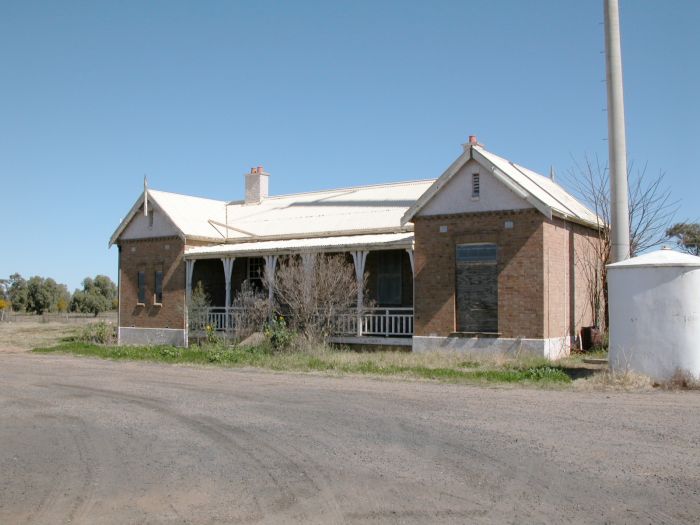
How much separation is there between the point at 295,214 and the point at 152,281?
18.9 feet

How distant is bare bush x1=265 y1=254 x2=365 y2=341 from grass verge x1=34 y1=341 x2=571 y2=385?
0.90 m

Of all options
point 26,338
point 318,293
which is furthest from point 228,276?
point 26,338

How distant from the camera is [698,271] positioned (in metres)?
13.3

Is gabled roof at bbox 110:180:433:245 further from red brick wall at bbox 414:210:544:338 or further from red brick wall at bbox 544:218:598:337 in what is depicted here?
red brick wall at bbox 544:218:598:337

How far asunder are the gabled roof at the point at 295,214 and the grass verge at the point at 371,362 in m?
5.01

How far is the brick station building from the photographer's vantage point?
18453mm

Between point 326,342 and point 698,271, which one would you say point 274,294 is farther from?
point 698,271

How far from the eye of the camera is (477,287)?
1900cm

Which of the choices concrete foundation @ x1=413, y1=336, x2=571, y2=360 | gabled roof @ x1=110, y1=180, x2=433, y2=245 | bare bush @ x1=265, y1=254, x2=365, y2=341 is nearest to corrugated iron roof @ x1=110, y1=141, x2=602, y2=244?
gabled roof @ x1=110, y1=180, x2=433, y2=245

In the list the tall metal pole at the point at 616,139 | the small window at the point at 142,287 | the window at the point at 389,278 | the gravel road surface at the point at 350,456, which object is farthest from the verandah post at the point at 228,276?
the tall metal pole at the point at 616,139

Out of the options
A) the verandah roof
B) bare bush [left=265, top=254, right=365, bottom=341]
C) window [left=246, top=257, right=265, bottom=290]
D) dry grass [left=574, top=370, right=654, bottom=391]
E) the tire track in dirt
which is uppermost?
the verandah roof

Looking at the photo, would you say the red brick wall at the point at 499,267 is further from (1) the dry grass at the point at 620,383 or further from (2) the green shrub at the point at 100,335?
(2) the green shrub at the point at 100,335

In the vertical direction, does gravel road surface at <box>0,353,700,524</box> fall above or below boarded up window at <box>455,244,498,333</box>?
below

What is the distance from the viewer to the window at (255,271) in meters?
26.2
